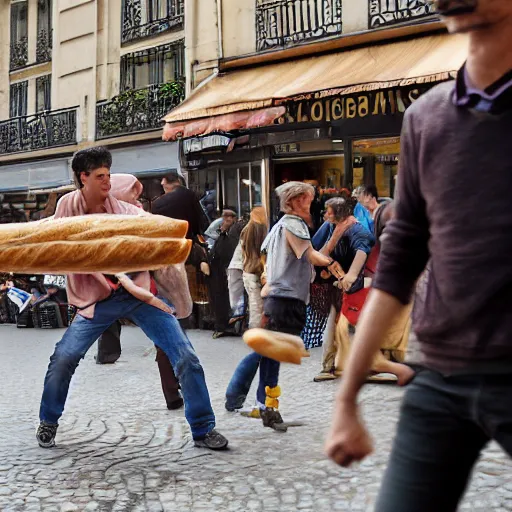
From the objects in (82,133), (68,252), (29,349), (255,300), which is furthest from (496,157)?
(82,133)

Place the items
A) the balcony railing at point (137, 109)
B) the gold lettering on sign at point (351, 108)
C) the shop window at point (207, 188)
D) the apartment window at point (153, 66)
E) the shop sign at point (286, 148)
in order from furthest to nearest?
the apartment window at point (153, 66) → the balcony railing at point (137, 109) → the shop window at point (207, 188) → the shop sign at point (286, 148) → the gold lettering on sign at point (351, 108)

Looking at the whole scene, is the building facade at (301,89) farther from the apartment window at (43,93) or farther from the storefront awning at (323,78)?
the apartment window at (43,93)

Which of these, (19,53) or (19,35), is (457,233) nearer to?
(19,53)

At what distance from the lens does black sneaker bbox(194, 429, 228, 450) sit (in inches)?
225

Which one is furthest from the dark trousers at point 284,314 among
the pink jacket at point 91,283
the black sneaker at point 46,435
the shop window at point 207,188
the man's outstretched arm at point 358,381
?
the shop window at point 207,188

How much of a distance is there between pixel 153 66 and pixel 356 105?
9.63 metres

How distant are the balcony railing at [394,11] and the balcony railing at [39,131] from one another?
11249 mm

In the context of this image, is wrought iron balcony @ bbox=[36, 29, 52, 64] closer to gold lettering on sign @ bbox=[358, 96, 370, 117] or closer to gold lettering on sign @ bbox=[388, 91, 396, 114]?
gold lettering on sign @ bbox=[358, 96, 370, 117]

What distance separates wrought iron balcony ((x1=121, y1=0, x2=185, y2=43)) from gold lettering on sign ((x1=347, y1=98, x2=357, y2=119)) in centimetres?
835

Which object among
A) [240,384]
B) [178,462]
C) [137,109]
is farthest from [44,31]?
[178,462]

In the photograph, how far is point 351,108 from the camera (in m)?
13.6

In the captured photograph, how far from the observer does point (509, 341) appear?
186cm

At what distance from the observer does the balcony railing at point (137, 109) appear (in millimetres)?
20422

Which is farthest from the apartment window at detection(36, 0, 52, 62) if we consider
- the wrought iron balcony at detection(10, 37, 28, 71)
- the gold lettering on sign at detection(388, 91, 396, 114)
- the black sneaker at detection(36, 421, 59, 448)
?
the black sneaker at detection(36, 421, 59, 448)
